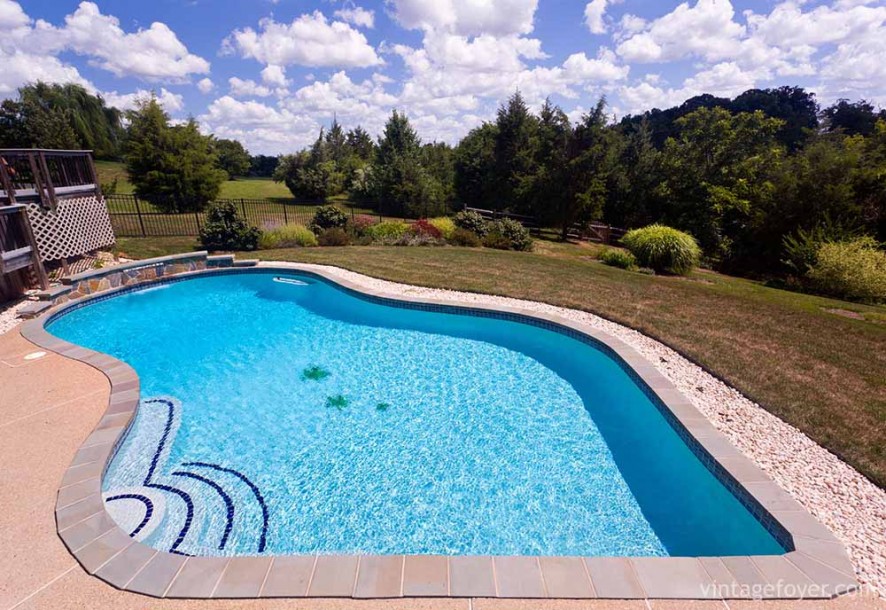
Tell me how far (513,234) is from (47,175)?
15.2m

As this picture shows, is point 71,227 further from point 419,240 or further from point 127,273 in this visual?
point 419,240

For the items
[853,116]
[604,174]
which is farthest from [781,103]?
[604,174]

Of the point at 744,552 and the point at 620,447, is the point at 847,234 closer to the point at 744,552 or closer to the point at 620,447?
the point at 620,447

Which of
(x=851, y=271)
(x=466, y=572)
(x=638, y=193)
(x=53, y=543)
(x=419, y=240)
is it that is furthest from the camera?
(x=638, y=193)

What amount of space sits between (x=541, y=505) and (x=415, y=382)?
3.15 m

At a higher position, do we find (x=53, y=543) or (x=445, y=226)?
(x=445, y=226)

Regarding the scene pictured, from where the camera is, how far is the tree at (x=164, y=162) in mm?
21281

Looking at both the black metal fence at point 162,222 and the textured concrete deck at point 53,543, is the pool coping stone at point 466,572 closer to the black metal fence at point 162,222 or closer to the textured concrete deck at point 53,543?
the textured concrete deck at point 53,543


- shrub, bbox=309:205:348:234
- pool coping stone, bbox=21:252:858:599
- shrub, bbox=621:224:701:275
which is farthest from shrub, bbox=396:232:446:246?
pool coping stone, bbox=21:252:858:599

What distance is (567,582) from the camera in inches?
119

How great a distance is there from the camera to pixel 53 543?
3.25 metres

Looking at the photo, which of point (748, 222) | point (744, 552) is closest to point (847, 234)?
point (748, 222)

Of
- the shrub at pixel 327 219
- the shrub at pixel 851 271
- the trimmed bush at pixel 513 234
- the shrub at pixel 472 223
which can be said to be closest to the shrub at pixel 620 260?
the trimmed bush at pixel 513 234

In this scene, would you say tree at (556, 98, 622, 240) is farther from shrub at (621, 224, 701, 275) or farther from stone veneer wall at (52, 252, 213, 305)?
stone veneer wall at (52, 252, 213, 305)
